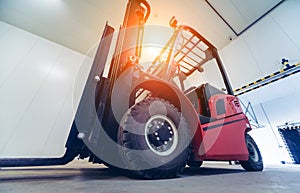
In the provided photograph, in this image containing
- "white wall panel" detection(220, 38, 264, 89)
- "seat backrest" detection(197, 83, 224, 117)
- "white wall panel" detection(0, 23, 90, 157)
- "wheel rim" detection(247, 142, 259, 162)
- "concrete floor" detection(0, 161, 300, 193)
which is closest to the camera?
"concrete floor" detection(0, 161, 300, 193)

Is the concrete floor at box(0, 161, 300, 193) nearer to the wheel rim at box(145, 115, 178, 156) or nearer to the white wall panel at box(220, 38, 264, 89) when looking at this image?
the wheel rim at box(145, 115, 178, 156)

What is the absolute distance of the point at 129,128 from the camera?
3.94ft

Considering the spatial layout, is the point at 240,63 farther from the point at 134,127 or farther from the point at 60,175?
the point at 60,175

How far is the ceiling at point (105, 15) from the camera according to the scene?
452 centimetres

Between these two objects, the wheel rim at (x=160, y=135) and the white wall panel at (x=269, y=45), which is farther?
A: the white wall panel at (x=269, y=45)

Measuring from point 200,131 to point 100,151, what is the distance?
1103mm

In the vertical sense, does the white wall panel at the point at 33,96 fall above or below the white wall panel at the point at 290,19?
below

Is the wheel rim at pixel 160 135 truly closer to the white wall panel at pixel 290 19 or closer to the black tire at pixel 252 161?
the black tire at pixel 252 161

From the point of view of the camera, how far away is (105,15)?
16.0ft

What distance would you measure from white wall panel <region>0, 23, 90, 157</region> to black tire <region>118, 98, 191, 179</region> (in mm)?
4197

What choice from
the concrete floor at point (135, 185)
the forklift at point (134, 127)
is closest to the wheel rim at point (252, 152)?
the forklift at point (134, 127)

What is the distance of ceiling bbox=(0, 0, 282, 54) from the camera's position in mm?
4520

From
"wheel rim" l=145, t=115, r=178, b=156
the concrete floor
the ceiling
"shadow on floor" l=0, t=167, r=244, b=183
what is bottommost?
"shadow on floor" l=0, t=167, r=244, b=183

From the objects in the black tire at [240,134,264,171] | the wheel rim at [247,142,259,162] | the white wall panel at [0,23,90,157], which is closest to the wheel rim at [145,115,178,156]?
the black tire at [240,134,264,171]
